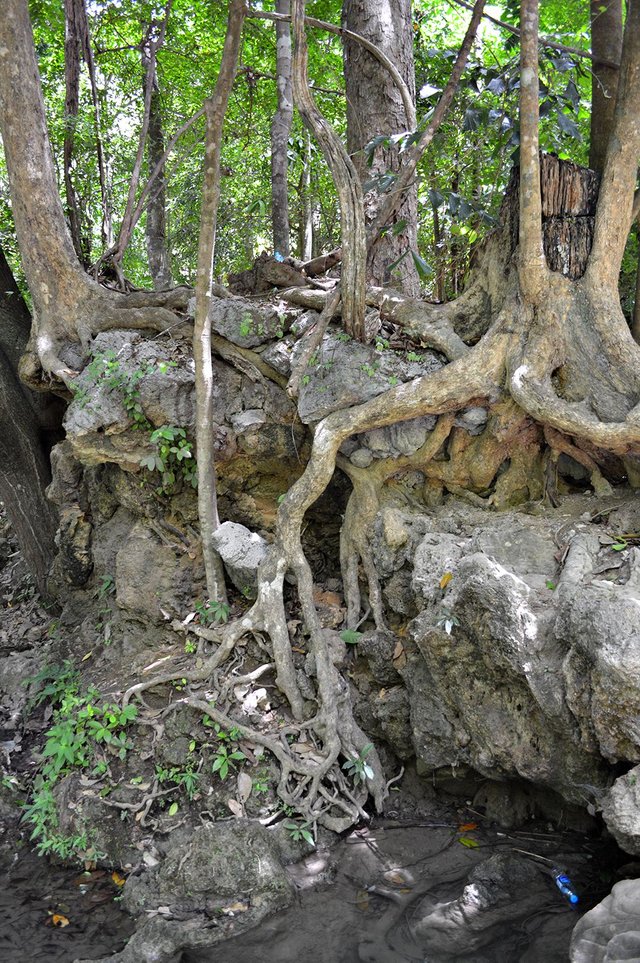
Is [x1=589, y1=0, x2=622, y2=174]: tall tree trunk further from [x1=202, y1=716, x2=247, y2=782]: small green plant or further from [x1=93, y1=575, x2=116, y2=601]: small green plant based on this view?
[x1=93, y1=575, x2=116, y2=601]: small green plant

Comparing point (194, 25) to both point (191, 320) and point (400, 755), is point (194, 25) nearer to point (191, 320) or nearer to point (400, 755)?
point (191, 320)

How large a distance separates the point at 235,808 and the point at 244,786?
150 millimetres

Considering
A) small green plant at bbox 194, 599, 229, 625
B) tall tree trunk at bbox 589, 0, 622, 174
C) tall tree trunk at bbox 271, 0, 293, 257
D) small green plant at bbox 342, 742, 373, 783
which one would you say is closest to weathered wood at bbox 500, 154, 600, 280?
tall tree trunk at bbox 589, 0, 622, 174

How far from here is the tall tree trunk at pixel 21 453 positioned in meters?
6.93

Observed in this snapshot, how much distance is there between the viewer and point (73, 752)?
205 inches

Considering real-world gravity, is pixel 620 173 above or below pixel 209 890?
above

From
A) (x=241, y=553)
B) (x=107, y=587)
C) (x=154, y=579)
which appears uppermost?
(x=241, y=553)

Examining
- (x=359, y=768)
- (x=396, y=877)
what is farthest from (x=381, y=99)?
(x=396, y=877)

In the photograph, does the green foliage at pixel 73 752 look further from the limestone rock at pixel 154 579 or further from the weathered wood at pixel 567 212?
the weathered wood at pixel 567 212

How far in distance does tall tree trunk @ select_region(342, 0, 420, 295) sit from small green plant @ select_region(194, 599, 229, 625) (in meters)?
3.08

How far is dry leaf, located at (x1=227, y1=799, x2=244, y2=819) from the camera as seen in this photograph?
15.6 ft

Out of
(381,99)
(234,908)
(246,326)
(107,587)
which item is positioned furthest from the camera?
(107,587)

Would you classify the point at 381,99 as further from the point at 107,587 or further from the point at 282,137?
the point at 107,587

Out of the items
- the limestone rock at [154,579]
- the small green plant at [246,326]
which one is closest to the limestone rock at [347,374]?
the small green plant at [246,326]
